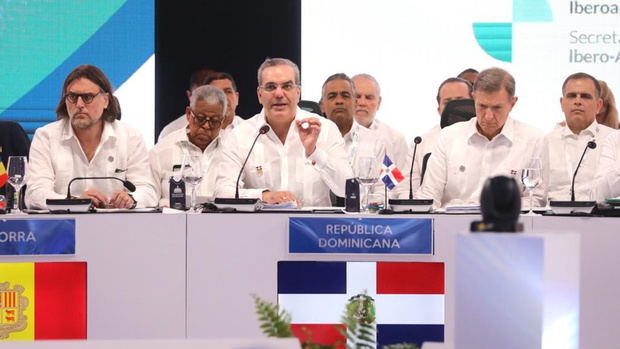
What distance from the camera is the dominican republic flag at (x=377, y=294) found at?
136 inches

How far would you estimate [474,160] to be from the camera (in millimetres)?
4766

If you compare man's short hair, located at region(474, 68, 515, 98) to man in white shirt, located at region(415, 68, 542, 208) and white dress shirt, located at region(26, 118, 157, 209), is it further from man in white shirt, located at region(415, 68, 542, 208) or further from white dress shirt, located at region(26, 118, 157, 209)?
white dress shirt, located at region(26, 118, 157, 209)

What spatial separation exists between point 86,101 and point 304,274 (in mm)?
1691

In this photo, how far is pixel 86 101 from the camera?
453 centimetres

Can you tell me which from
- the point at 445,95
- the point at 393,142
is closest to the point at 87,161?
the point at 393,142

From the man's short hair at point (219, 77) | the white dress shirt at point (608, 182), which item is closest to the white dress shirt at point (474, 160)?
the white dress shirt at point (608, 182)

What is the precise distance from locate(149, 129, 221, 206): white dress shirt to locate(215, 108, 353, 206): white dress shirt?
0.80ft

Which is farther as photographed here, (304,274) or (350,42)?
(350,42)

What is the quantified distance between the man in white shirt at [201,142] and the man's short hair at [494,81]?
4.67 feet

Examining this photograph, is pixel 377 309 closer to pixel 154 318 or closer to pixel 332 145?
pixel 154 318

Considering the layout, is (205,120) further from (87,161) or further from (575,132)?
(575,132)

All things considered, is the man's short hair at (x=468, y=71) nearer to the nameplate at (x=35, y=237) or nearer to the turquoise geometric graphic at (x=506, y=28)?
the turquoise geometric graphic at (x=506, y=28)

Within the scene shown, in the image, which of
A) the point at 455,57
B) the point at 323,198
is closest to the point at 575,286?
the point at 323,198

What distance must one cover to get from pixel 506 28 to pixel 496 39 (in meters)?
0.11
